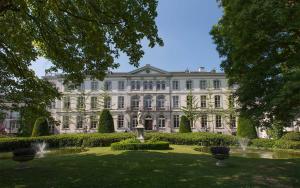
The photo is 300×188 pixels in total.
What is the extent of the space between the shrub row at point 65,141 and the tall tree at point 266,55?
17663 millimetres

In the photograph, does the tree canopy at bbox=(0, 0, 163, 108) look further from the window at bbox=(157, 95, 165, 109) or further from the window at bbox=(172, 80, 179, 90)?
the window at bbox=(172, 80, 179, 90)

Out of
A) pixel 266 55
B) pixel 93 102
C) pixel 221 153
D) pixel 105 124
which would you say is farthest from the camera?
pixel 93 102

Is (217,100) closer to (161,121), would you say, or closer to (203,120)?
(203,120)

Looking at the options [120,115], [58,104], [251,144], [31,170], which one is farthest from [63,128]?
[31,170]

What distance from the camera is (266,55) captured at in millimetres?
10805

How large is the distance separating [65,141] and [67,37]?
64.1ft

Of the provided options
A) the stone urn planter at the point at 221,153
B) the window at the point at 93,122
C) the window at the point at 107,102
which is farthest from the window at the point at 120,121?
the stone urn planter at the point at 221,153

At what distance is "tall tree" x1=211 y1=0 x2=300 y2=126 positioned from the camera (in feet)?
28.9

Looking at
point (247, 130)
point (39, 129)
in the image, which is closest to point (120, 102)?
point (39, 129)

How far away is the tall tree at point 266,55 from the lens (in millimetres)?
8797

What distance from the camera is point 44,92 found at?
12617 mm

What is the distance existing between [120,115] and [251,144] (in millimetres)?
29786

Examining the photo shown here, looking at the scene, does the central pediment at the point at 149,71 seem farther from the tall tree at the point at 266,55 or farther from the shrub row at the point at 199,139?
the tall tree at the point at 266,55

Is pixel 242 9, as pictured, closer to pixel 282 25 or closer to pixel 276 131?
pixel 282 25
